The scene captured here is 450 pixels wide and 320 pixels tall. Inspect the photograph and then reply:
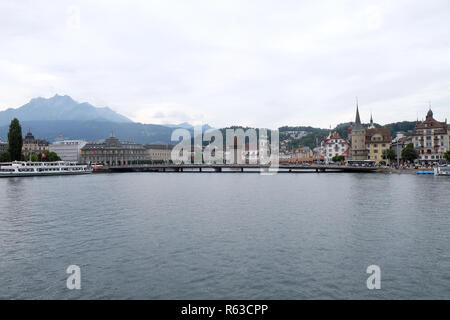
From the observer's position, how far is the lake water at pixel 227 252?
50.5ft

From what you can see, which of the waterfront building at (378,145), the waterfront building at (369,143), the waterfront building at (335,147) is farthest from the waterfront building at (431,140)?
the waterfront building at (335,147)

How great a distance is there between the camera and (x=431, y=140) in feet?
381

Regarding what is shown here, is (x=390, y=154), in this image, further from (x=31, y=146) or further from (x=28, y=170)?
(x=31, y=146)

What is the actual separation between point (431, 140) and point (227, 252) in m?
118

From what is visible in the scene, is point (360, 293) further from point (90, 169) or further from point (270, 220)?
point (90, 169)

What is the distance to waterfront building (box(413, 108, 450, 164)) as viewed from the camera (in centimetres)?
11394

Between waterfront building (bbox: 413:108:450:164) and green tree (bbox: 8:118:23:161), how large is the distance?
5157 inches

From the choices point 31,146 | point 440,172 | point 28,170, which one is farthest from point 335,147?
point 31,146

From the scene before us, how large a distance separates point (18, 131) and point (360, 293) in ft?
401

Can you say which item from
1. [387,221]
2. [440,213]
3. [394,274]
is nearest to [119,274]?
[394,274]

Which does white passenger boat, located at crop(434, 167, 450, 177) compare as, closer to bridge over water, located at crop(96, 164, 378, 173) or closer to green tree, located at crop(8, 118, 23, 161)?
bridge over water, located at crop(96, 164, 378, 173)

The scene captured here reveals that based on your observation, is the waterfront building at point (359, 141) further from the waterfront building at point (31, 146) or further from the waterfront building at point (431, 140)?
the waterfront building at point (31, 146)

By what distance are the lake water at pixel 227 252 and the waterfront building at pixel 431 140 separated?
301 feet

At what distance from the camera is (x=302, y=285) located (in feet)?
51.4
